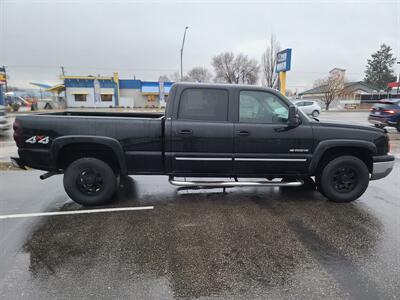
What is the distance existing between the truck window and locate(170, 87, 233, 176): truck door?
280mm

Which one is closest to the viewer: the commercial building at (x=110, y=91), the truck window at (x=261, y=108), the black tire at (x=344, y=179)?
the truck window at (x=261, y=108)

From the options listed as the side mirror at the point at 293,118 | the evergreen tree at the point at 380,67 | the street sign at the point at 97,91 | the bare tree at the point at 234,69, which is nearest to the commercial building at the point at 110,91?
the street sign at the point at 97,91

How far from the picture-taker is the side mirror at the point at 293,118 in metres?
4.15

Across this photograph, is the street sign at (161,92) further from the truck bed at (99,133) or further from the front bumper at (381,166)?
the front bumper at (381,166)

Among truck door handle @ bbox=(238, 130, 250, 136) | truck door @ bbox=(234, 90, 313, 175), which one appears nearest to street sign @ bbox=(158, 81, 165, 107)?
truck door @ bbox=(234, 90, 313, 175)

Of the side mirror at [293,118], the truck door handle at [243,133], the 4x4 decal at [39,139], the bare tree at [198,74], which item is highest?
the bare tree at [198,74]

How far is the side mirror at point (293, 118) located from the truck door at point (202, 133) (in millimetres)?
912

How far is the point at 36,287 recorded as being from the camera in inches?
96.4

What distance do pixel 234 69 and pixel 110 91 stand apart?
24.0 metres

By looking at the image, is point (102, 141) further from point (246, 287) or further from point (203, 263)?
point (246, 287)

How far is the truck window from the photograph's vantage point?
14.2 feet

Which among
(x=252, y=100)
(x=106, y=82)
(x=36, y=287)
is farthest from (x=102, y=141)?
(x=106, y=82)

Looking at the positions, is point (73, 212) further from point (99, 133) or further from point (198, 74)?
point (198, 74)

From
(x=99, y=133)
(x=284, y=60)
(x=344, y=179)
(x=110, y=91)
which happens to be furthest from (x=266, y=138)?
(x=110, y=91)
